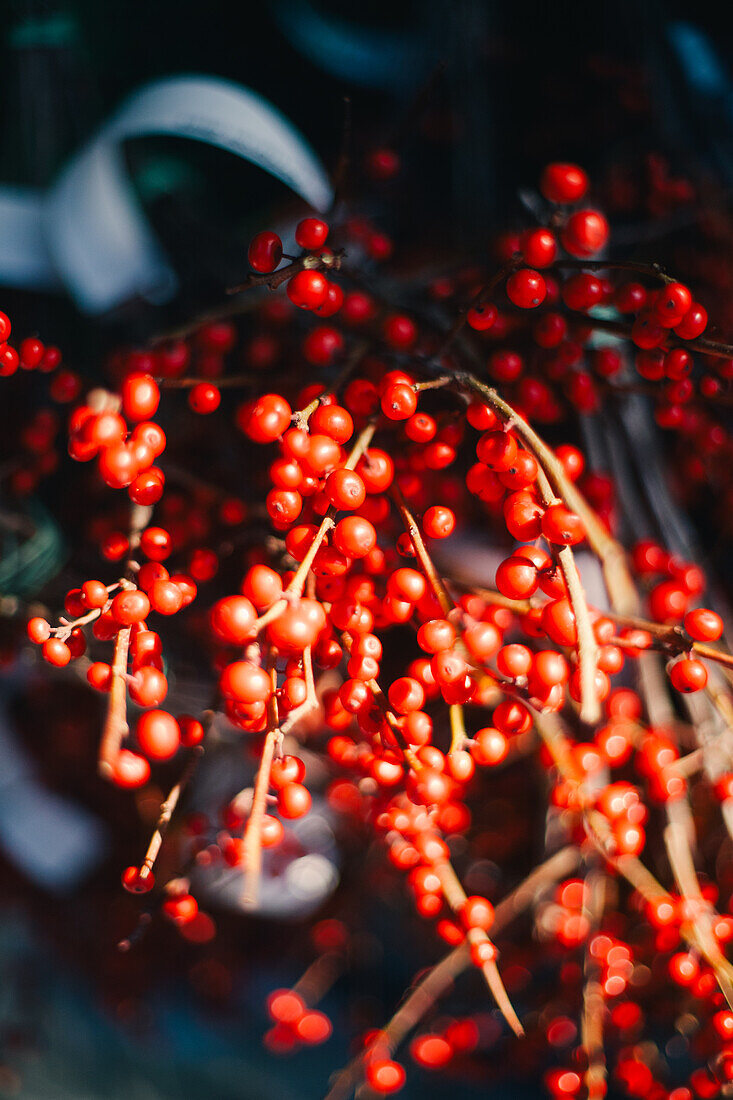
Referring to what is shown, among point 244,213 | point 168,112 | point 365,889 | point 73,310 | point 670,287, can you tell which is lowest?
point 365,889

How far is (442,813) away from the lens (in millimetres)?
557

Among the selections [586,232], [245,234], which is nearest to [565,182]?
[586,232]

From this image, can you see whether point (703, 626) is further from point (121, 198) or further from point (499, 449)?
point (121, 198)

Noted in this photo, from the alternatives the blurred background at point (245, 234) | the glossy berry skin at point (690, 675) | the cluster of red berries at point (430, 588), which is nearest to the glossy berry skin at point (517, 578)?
the cluster of red berries at point (430, 588)

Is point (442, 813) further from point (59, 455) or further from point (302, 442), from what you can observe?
point (59, 455)

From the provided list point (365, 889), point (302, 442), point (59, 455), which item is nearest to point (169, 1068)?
point (365, 889)

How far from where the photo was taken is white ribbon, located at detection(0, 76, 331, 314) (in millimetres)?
493

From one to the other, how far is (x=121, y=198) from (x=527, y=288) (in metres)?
0.38

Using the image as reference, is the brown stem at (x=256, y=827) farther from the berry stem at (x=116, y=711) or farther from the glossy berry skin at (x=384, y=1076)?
the glossy berry skin at (x=384, y=1076)

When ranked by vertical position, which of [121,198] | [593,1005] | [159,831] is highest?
[121,198]

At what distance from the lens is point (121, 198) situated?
0.56m

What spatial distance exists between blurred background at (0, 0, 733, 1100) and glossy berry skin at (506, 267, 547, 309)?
0.66ft

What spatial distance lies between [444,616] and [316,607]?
3.3 inches

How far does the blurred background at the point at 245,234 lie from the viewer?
637 mm
